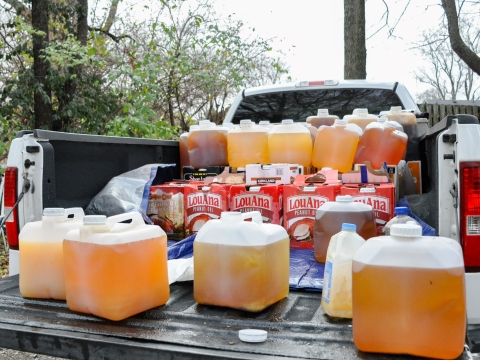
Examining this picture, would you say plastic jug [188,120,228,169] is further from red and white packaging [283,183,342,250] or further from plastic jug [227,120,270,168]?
red and white packaging [283,183,342,250]

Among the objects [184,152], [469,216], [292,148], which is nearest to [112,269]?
[469,216]

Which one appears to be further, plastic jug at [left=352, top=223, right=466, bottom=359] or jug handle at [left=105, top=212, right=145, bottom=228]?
jug handle at [left=105, top=212, right=145, bottom=228]

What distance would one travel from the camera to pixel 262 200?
298 cm

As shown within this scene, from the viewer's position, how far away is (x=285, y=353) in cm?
166

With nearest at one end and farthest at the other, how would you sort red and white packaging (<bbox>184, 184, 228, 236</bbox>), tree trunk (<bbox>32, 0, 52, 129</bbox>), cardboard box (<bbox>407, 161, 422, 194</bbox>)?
red and white packaging (<bbox>184, 184, 228, 236</bbox>), cardboard box (<bbox>407, 161, 422, 194</bbox>), tree trunk (<bbox>32, 0, 52, 129</bbox>)

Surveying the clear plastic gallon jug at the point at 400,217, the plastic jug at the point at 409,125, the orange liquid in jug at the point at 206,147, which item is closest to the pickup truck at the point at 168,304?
the clear plastic gallon jug at the point at 400,217

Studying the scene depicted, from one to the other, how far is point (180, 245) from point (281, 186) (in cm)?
67

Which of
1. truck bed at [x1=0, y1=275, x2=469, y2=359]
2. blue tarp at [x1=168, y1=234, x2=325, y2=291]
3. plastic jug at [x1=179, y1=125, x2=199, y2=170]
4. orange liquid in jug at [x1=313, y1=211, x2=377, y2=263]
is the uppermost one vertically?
plastic jug at [x1=179, y1=125, x2=199, y2=170]

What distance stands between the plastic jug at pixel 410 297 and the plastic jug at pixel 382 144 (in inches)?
72.8

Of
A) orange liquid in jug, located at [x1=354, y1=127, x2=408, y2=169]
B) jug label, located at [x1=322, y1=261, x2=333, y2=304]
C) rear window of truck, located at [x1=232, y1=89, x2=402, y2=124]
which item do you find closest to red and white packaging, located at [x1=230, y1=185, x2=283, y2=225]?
orange liquid in jug, located at [x1=354, y1=127, x2=408, y2=169]

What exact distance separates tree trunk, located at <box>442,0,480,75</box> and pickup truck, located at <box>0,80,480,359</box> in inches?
432

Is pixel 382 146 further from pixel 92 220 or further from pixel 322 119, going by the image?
pixel 92 220

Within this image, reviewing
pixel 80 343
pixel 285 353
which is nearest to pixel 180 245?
pixel 80 343

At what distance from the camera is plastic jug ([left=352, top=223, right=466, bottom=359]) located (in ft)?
5.30
